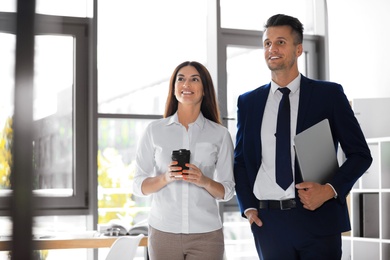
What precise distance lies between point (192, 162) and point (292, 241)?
1.76 ft

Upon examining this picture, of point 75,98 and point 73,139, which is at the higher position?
point 75,98

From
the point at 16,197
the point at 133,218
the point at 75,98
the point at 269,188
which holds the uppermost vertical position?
the point at 75,98

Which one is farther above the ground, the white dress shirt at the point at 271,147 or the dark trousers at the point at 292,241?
the white dress shirt at the point at 271,147

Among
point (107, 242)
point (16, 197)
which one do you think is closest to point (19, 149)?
point (16, 197)

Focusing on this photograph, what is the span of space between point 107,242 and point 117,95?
1.34m

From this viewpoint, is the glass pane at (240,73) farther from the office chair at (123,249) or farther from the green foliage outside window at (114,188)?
the office chair at (123,249)

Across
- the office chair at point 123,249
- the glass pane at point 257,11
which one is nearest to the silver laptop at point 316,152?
the office chair at point 123,249

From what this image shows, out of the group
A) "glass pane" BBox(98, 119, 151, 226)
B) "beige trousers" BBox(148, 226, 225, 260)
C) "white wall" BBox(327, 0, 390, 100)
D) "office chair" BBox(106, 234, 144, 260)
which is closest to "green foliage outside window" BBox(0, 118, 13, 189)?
"beige trousers" BBox(148, 226, 225, 260)

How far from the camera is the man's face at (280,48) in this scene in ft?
6.86

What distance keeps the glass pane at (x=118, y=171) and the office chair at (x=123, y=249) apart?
141 cm

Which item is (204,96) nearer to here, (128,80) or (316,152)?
(316,152)

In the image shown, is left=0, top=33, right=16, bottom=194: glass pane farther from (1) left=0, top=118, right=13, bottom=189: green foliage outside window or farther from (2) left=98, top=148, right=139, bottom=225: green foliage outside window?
(2) left=98, top=148, right=139, bottom=225: green foliage outside window

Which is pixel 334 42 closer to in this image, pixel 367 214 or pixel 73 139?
pixel 367 214

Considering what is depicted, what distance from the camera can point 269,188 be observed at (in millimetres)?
2086
